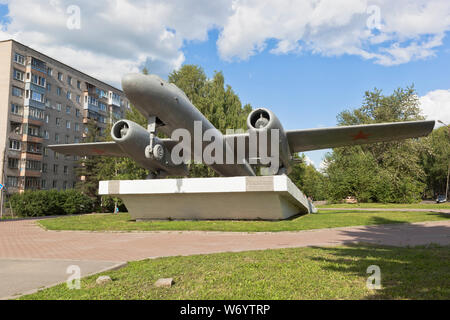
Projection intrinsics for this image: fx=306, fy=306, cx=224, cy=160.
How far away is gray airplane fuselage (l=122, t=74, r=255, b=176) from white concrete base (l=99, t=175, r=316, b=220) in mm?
2411

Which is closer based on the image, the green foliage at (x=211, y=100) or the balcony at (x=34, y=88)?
the green foliage at (x=211, y=100)

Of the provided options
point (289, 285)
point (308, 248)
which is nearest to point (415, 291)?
point (289, 285)

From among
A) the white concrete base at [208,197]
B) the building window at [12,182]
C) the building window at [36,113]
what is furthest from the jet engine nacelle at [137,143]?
the building window at [36,113]

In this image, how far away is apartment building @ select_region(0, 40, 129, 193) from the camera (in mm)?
37031

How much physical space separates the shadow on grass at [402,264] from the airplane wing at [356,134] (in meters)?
6.03

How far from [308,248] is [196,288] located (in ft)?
13.2

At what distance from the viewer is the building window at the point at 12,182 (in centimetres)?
3662

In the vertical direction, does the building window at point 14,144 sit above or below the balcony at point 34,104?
below

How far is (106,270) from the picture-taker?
16.8 feet

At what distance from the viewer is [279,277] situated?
458 centimetres

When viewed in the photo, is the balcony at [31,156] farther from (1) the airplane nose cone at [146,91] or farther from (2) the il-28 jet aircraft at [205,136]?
(1) the airplane nose cone at [146,91]

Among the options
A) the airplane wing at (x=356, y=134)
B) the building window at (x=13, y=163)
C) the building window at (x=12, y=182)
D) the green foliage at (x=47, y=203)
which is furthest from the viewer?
the building window at (x=13, y=163)
